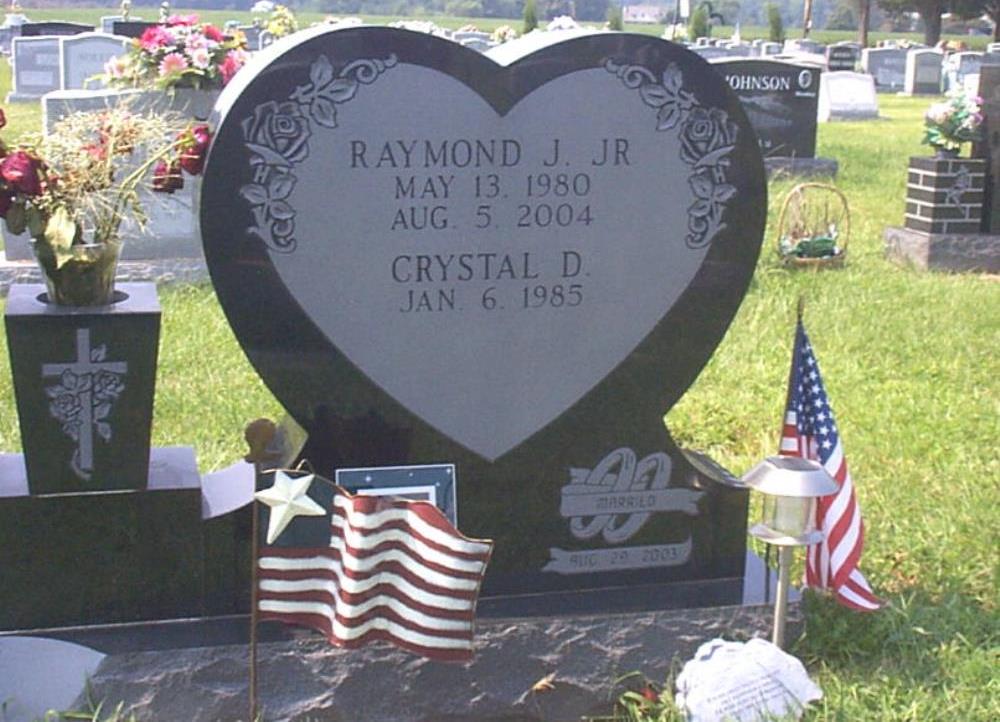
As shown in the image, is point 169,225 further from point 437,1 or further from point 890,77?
point 437,1

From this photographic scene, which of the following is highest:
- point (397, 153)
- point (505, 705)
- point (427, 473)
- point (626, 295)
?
point (397, 153)

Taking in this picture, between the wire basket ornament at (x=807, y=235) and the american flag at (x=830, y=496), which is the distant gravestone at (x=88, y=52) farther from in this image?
the american flag at (x=830, y=496)

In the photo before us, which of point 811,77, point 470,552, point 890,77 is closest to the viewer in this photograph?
point 470,552

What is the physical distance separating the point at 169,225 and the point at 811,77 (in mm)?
7274

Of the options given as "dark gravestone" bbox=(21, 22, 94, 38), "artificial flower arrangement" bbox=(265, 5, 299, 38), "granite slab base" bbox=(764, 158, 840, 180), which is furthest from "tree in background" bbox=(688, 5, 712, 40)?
"artificial flower arrangement" bbox=(265, 5, 299, 38)

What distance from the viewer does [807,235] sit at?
9094mm

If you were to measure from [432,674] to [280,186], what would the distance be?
1.30 m

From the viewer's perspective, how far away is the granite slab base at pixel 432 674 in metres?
3.53

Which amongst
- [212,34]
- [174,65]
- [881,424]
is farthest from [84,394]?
[212,34]

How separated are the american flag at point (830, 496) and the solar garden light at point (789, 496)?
307 millimetres

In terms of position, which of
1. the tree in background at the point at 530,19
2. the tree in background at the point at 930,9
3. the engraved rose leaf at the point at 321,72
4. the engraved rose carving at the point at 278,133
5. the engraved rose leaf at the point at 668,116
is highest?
the tree in background at the point at 930,9

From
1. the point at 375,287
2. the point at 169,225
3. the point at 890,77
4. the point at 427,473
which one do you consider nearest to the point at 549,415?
the point at 427,473

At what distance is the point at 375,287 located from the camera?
A: 365cm

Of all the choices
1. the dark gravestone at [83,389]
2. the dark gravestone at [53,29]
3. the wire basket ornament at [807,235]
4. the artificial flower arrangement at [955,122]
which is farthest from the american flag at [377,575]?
the dark gravestone at [53,29]
